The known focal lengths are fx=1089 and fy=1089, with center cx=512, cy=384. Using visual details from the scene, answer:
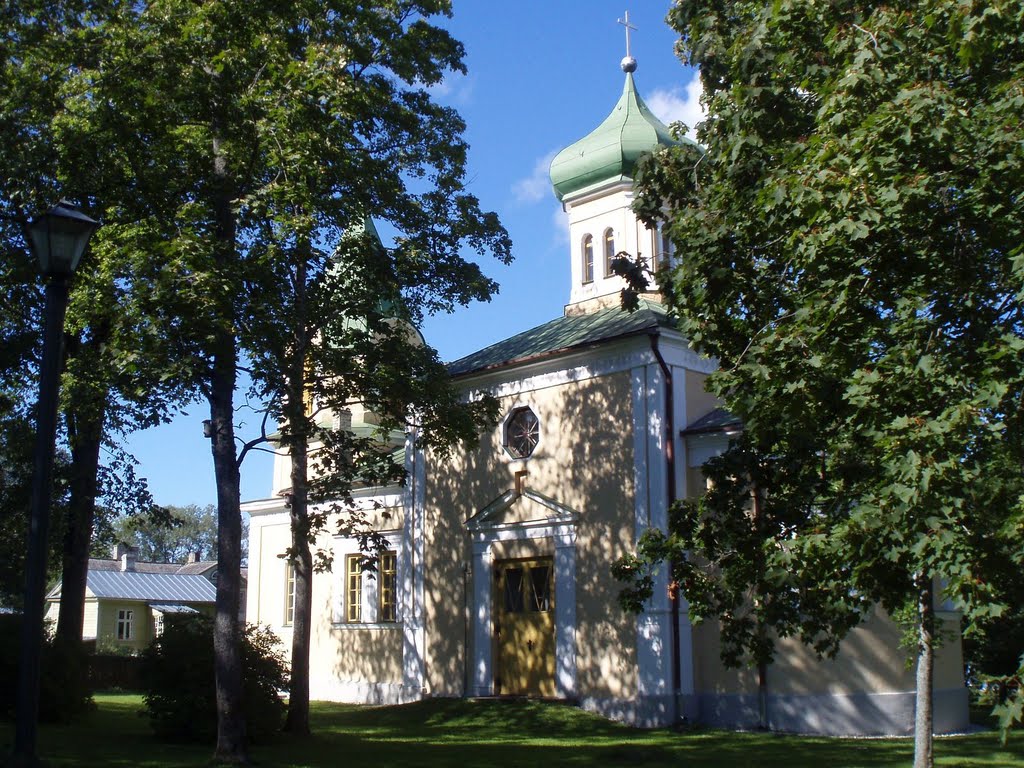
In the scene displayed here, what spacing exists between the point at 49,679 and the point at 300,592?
367cm

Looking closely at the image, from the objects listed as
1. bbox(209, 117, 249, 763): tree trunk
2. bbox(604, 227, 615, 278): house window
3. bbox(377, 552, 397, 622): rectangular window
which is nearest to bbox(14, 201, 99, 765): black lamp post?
bbox(209, 117, 249, 763): tree trunk

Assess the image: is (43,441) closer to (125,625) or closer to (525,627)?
(525,627)

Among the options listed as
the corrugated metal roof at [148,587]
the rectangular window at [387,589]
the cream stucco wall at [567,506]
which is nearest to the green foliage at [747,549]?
the cream stucco wall at [567,506]

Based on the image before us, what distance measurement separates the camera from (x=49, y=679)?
50.3 ft

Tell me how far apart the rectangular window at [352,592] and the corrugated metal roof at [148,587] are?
29.7 m

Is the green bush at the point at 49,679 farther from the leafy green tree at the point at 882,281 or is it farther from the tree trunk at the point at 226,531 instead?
the leafy green tree at the point at 882,281

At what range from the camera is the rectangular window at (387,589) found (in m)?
23.2

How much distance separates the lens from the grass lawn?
1282 centimetres

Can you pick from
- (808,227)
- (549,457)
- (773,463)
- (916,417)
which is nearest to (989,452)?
(916,417)

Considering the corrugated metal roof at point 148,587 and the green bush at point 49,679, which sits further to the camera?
the corrugated metal roof at point 148,587

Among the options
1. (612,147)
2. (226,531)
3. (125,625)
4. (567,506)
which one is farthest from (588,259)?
(125,625)

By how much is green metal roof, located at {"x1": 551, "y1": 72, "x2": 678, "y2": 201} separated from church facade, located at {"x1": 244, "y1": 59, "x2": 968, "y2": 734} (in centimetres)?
5

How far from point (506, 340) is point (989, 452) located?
52.5 feet

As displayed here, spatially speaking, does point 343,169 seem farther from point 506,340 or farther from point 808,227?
point 506,340
